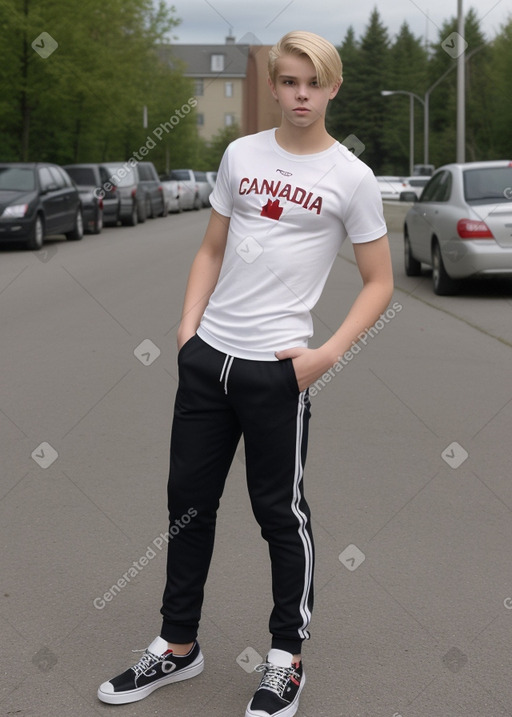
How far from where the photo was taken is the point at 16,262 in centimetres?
1864

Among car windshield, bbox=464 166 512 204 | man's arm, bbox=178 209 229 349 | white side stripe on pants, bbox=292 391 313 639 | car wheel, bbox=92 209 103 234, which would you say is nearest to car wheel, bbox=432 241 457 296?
car windshield, bbox=464 166 512 204

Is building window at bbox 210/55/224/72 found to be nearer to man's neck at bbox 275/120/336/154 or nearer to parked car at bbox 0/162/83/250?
parked car at bbox 0/162/83/250

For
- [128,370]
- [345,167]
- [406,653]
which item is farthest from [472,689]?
[128,370]

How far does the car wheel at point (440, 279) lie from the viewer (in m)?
13.4

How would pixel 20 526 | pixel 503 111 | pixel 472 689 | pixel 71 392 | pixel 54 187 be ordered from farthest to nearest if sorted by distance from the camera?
pixel 503 111
pixel 54 187
pixel 71 392
pixel 20 526
pixel 472 689

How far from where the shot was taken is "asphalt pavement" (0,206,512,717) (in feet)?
10.9

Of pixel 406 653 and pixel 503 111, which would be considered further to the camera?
pixel 503 111

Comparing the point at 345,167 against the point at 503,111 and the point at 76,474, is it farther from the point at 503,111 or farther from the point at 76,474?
the point at 503,111

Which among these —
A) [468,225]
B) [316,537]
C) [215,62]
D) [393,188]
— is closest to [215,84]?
[215,62]

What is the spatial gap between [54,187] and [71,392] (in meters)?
15.1

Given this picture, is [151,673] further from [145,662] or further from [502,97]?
[502,97]

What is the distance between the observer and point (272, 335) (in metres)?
2.99

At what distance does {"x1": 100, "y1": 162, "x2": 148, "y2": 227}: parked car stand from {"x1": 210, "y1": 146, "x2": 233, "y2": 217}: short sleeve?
25.5 m

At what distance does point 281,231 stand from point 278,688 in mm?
1261
